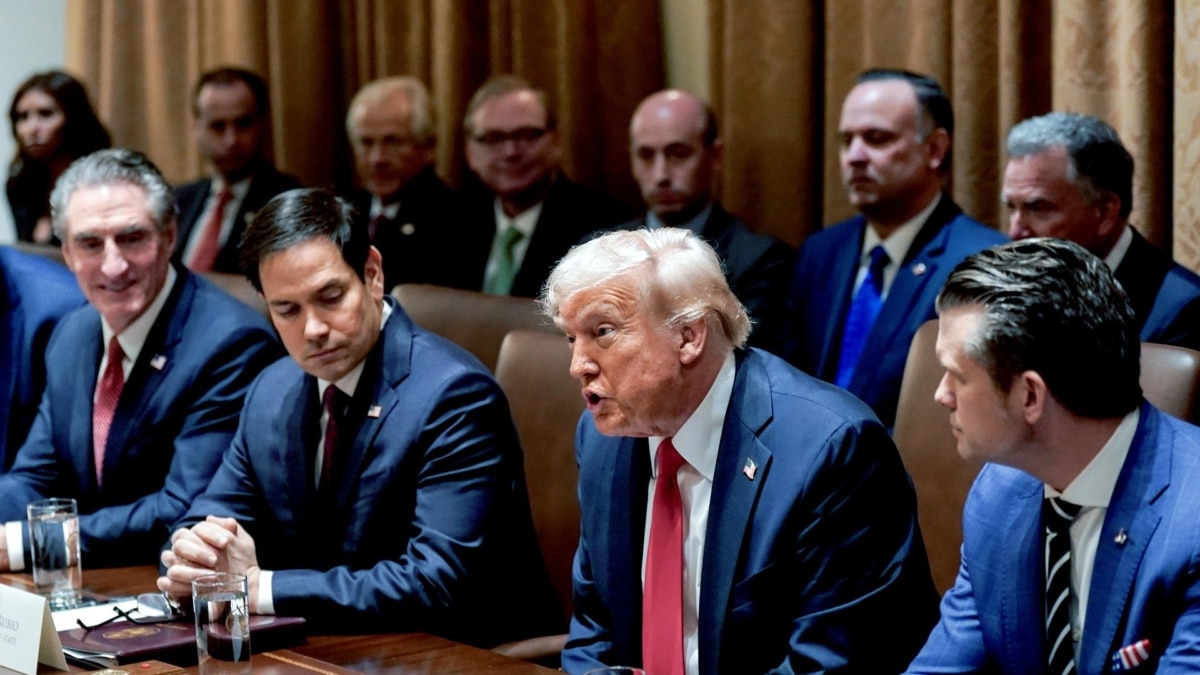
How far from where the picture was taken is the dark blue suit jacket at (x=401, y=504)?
270cm

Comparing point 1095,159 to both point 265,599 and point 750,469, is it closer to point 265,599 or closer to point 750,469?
point 750,469

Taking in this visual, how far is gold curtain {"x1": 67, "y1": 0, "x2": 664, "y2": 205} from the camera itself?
4.91 meters

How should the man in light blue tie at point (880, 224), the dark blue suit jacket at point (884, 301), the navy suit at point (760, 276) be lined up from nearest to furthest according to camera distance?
1. the dark blue suit jacket at point (884, 301)
2. the man in light blue tie at point (880, 224)
3. the navy suit at point (760, 276)

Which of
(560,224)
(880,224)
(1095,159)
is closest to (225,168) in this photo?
(560,224)

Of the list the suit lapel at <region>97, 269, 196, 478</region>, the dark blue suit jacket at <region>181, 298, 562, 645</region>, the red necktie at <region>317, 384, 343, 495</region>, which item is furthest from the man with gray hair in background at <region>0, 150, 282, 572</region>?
the red necktie at <region>317, 384, 343, 495</region>

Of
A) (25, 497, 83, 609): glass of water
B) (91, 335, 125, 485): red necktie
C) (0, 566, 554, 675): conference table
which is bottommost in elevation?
(0, 566, 554, 675): conference table

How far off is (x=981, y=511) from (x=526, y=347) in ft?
4.06

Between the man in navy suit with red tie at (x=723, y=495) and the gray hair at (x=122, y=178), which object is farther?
the gray hair at (x=122, y=178)

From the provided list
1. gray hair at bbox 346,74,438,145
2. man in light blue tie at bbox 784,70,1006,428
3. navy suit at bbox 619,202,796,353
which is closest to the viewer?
man in light blue tie at bbox 784,70,1006,428

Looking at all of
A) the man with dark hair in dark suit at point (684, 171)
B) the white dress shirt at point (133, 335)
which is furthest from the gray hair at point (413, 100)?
the white dress shirt at point (133, 335)

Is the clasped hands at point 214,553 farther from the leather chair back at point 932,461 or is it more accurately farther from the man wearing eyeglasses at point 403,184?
the man wearing eyeglasses at point 403,184

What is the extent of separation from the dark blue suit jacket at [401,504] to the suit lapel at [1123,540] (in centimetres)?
113

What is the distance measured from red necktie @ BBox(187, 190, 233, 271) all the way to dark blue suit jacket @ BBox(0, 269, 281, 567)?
1839 millimetres

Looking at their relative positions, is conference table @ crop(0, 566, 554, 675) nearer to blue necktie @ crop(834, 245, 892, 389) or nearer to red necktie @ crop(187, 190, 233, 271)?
blue necktie @ crop(834, 245, 892, 389)
